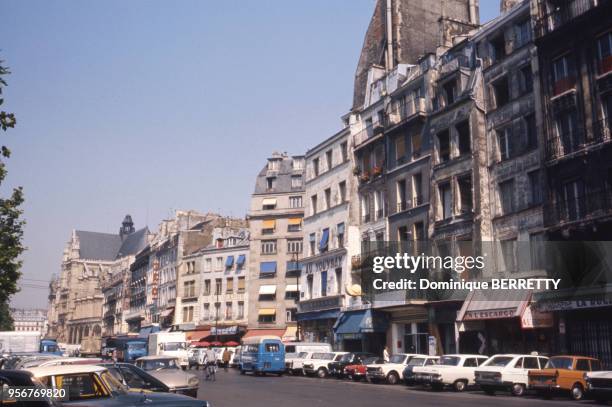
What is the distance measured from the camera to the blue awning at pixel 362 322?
136ft

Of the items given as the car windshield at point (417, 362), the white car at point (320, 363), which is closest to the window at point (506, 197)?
the car windshield at point (417, 362)

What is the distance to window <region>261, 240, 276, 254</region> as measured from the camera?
70438 millimetres

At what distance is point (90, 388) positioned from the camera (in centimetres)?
1085

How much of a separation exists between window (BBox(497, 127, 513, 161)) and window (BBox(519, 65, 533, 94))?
2202 mm

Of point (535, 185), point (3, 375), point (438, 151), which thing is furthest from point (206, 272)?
point (3, 375)

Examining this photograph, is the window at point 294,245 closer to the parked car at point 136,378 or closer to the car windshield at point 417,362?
the car windshield at point 417,362

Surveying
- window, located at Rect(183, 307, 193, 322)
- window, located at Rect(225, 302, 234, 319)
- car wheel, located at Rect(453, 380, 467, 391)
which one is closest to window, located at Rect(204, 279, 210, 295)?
window, located at Rect(183, 307, 193, 322)

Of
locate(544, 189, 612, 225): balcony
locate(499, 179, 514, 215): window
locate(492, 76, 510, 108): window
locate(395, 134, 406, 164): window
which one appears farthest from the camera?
locate(395, 134, 406, 164): window

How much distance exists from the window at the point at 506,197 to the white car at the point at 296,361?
14.6m

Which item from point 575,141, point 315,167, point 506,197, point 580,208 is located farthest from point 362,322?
point 575,141

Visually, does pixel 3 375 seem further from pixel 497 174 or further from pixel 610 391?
pixel 497 174

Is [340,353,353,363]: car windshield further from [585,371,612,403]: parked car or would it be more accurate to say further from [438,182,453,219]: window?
[585,371,612,403]: parked car

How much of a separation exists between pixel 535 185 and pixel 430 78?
11289 mm

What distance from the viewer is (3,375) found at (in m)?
11.1
